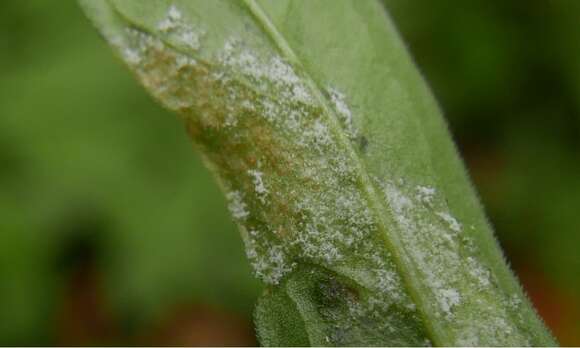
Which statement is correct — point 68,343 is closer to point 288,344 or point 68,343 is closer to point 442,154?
point 288,344

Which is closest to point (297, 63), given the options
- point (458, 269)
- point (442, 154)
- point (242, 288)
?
point (442, 154)

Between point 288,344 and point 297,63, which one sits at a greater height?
point 297,63

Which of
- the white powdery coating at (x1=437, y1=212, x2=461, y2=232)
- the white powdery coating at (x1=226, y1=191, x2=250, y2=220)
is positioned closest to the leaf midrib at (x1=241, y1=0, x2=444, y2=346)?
the white powdery coating at (x1=437, y1=212, x2=461, y2=232)

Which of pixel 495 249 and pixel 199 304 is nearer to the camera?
pixel 495 249

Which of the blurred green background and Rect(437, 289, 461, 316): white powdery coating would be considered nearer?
Rect(437, 289, 461, 316): white powdery coating

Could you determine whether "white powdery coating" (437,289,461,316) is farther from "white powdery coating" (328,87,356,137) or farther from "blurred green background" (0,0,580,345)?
"blurred green background" (0,0,580,345)
